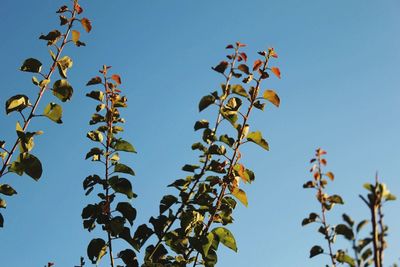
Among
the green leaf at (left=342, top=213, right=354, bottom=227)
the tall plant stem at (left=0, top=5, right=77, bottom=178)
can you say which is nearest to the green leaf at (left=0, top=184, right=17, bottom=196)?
the tall plant stem at (left=0, top=5, right=77, bottom=178)

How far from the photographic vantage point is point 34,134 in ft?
9.91

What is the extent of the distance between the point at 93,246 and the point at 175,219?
2.62 ft

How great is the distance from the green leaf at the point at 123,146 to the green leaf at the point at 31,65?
3.28ft

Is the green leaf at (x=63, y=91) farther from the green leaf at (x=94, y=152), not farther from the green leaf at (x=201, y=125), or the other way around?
the green leaf at (x=201, y=125)

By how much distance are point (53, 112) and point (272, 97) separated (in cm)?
218

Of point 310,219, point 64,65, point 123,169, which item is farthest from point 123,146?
point 310,219

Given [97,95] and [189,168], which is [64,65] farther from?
[189,168]

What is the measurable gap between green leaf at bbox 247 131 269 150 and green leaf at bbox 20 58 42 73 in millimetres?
2070

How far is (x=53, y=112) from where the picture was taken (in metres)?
3.28

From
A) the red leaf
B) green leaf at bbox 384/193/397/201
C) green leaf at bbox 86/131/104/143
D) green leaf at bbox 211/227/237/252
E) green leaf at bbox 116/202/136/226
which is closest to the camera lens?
green leaf at bbox 384/193/397/201

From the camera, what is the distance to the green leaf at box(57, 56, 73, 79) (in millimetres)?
3549

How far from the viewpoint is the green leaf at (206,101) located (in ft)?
13.4

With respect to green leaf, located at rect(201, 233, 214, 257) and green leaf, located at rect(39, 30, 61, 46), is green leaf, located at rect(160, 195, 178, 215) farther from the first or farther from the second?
green leaf, located at rect(39, 30, 61, 46)

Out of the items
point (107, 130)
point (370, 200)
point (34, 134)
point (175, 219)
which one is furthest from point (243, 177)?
point (370, 200)
